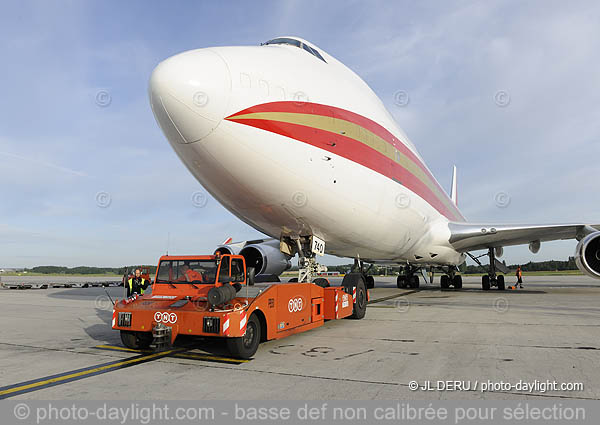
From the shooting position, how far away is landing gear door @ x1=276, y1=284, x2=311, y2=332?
6.82 metres

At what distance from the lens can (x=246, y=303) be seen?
237 inches

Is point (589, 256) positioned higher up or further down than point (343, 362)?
higher up

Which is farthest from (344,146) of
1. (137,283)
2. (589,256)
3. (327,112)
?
(589,256)

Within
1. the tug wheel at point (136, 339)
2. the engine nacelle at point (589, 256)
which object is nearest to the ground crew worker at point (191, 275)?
the tug wheel at point (136, 339)

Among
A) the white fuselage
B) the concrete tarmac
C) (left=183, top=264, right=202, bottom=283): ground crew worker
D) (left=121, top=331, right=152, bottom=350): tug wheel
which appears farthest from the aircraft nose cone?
the concrete tarmac

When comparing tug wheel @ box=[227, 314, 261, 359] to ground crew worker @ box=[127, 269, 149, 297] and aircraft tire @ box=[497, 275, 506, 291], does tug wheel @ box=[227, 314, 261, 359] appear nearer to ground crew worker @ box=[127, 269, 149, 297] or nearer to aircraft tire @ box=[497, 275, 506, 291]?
ground crew worker @ box=[127, 269, 149, 297]

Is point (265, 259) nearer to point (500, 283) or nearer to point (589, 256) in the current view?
point (589, 256)

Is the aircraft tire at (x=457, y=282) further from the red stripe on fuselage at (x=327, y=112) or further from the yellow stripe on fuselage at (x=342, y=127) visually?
the red stripe on fuselage at (x=327, y=112)

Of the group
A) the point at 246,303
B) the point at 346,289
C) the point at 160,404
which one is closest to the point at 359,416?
the point at 160,404

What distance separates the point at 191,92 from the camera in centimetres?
595

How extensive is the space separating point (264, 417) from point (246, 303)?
2.58 meters

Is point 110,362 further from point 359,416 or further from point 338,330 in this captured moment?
point 338,330

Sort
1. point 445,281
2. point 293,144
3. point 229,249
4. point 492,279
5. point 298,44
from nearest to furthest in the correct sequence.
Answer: point 293,144
point 298,44
point 229,249
point 492,279
point 445,281

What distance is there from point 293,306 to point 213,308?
178cm
